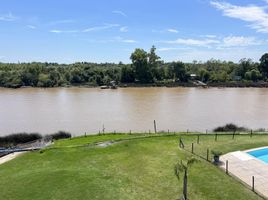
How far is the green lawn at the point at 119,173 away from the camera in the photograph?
14.8 metres

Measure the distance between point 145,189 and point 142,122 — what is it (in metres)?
22.8

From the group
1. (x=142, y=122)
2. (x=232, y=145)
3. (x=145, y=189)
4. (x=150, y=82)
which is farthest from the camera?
(x=150, y=82)

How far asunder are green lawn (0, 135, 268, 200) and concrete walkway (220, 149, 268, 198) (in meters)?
0.65

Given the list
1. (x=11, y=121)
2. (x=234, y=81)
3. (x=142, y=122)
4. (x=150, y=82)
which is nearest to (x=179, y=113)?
(x=142, y=122)

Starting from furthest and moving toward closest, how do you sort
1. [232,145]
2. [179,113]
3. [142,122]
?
[179,113]
[142,122]
[232,145]

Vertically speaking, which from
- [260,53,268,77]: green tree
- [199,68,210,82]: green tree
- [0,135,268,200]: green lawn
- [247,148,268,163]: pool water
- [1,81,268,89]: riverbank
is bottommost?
[0,135,268,200]: green lawn

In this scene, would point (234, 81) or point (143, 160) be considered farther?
point (234, 81)

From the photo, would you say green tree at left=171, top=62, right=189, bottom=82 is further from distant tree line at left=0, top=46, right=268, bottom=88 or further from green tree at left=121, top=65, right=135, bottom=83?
green tree at left=121, top=65, right=135, bottom=83

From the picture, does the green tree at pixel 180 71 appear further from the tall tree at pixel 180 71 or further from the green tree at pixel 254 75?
the green tree at pixel 254 75

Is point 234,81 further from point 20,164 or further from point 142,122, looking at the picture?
point 20,164

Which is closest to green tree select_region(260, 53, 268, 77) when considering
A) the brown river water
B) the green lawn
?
the brown river water

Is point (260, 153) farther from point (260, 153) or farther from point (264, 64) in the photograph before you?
point (264, 64)

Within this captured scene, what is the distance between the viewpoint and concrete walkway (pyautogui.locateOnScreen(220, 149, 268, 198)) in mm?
15470

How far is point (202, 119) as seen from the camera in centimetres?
4016
